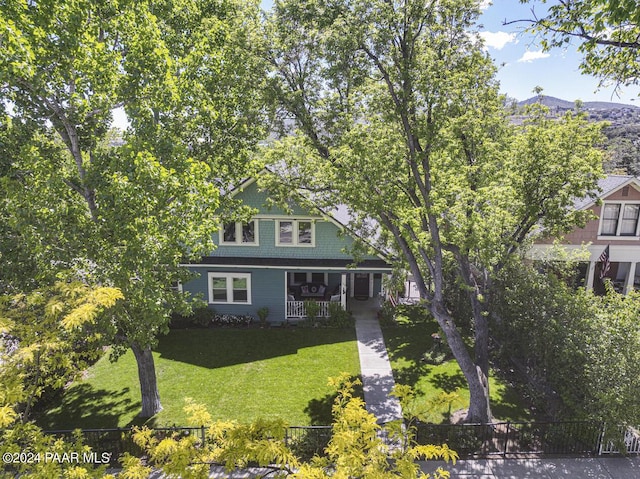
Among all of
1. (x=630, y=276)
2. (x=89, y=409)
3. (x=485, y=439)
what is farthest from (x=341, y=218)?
(x=630, y=276)

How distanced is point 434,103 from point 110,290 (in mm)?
9298

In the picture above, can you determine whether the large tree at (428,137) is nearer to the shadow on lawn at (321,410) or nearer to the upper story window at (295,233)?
the shadow on lawn at (321,410)

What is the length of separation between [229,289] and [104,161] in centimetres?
1090

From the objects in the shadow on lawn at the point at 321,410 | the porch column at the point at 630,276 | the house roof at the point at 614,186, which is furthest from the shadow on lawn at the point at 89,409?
the porch column at the point at 630,276

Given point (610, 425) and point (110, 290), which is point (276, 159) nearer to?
point (110, 290)

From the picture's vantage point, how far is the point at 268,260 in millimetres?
19328

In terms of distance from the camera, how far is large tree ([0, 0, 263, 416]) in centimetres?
891

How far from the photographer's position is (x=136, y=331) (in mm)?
10375

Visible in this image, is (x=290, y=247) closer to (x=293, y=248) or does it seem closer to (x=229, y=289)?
(x=293, y=248)

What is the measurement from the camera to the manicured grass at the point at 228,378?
1259 centimetres

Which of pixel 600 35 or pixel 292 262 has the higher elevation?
pixel 600 35

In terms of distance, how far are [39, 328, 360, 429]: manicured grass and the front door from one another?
16.6ft

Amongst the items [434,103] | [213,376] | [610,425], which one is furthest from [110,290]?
[610,425]

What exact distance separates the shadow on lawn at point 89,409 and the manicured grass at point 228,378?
0.08 feet
